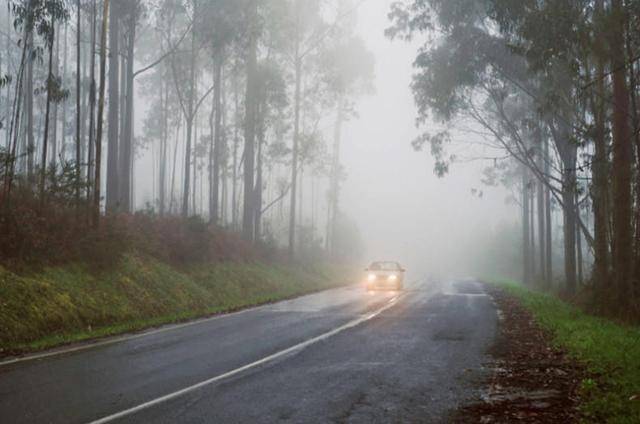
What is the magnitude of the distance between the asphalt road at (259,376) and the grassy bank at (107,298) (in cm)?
163

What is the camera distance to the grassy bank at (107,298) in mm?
11383

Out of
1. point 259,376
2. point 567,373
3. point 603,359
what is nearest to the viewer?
point 259,376

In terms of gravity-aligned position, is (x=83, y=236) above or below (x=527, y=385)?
above

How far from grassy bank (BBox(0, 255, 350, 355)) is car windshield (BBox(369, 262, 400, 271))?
605 cm

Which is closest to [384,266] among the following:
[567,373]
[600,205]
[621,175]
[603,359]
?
[600,205]

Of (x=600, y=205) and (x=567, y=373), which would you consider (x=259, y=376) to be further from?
(x=600, y=205)

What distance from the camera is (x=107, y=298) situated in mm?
14594

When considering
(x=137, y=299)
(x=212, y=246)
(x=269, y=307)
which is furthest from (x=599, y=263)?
(x=212, y=246)

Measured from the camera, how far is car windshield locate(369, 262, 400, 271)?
28.5m

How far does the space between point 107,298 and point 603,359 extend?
10997mm

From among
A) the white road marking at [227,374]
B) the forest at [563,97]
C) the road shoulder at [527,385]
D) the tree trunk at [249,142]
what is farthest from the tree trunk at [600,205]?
the tree trunk at [249,142]

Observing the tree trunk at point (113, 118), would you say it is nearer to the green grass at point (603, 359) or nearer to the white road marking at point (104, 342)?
the white road marking at point (104, 342)

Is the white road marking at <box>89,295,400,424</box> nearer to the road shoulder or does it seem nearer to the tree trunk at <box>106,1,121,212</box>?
the road shoulder

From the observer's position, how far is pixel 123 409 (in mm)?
6211
